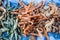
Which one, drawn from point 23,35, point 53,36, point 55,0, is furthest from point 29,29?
point 55,0

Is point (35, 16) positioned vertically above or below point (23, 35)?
above

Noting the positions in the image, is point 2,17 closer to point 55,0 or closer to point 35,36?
point 35,36

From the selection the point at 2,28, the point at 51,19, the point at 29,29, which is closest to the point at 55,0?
the point at 51,19

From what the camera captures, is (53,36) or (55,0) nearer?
(53,36)

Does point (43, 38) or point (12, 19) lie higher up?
point (12, 19)

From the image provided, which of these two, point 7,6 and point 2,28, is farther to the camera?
point 7,6

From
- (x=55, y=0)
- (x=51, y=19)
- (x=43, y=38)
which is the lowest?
(x=43, y=38)

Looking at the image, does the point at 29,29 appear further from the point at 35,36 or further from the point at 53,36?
the point at 53,36
